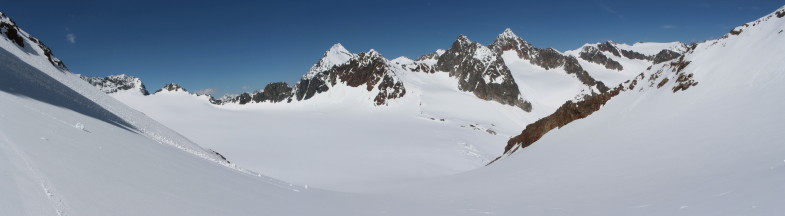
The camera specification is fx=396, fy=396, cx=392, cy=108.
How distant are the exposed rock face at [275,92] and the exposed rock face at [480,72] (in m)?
60.0

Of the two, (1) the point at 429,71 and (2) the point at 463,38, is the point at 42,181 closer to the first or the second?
(1) the point at 429,71

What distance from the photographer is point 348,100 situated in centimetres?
12238

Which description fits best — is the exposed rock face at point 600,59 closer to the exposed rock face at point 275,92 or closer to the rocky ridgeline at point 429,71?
the rocky ridgeline at point 429,71

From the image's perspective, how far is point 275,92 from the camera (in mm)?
157500

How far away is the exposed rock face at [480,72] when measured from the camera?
120775mm

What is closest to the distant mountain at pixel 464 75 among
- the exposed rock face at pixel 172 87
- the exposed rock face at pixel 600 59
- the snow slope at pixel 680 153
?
the exposed rock face at pixel 172 87

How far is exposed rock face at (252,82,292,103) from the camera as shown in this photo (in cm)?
15488

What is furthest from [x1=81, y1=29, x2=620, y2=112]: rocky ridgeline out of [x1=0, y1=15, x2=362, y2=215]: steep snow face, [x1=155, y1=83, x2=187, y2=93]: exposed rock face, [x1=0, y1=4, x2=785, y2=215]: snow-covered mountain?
[x1=0, y1=15, x2=362, y2=215]: steep snow face

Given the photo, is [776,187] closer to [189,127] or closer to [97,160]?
[97,160]

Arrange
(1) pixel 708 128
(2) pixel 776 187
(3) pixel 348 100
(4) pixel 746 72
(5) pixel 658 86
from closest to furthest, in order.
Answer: (2) pixel 776 187 → (1) pixel 708 128 → (4) pixel 746 72 → (5) pixel 658 86 → (3) pixel 348 100

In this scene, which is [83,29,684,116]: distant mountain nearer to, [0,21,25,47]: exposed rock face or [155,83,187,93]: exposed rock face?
[155,83,187,93]: exposed rock face

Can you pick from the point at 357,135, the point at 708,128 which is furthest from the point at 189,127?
the point at 708,128

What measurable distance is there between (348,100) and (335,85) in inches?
605

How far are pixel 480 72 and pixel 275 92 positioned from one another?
8081 centimetres
